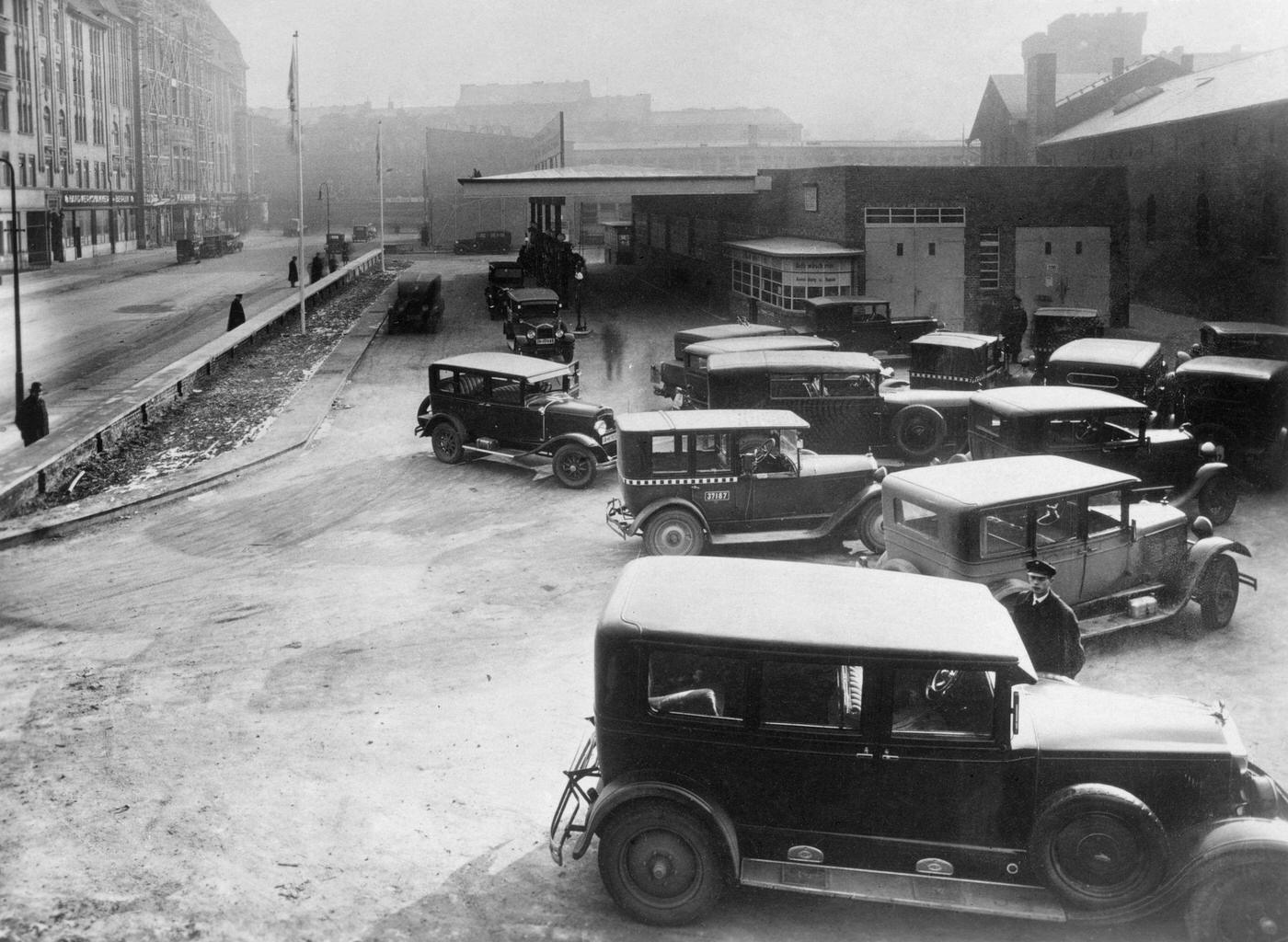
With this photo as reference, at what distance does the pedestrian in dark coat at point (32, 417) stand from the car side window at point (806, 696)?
18754 mm

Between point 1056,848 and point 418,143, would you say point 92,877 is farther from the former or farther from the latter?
point 418,143

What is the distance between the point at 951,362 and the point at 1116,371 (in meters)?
4.45

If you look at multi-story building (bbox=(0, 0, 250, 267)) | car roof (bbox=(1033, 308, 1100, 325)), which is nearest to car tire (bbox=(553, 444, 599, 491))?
car roof (bbox=(1033, 308, 1100, 325))

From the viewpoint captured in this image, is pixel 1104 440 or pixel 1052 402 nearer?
pixel 1052 402

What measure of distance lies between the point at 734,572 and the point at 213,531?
34.9 ft

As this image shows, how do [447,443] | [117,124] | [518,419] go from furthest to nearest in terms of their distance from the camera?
[117,124] < [447,443] < [518,419]

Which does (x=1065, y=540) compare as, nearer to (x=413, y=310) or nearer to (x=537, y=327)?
(x=537, y=327)

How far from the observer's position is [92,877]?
7.07 m

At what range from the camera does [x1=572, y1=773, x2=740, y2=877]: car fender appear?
645 centimetres

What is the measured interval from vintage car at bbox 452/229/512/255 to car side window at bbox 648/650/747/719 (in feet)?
225

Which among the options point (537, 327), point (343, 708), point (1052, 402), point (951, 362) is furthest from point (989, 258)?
point (343, 708)

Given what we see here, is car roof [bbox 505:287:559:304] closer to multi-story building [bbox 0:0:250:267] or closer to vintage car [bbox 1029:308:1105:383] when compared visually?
vintage car [bbox 1029:308:1105:383]

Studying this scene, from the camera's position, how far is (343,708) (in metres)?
9.88

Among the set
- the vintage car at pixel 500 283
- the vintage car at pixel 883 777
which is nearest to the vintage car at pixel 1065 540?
the vintage car at pixel 883 777
